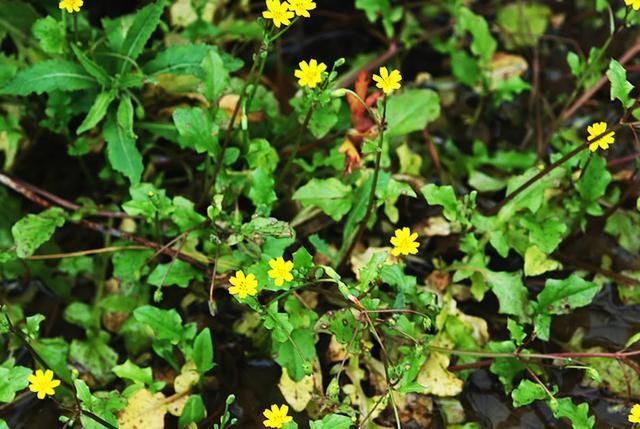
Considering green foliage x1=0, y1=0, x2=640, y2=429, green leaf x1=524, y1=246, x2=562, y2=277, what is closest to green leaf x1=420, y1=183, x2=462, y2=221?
green foliage x1=0, y1=0, x2=640, y2=429

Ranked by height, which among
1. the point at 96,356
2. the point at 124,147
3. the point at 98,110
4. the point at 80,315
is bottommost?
the point at 96,356

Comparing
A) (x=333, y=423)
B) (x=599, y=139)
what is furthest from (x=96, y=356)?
(x=599, y=139)

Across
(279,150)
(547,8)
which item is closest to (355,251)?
(279,150)

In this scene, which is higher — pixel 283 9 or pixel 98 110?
pixel 283 9

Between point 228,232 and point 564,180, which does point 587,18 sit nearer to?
point 564,180

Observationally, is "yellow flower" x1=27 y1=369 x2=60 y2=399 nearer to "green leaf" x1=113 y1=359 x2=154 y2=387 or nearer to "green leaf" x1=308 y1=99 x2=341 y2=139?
"green leaf" x1=113 y1=359 x2=154 y2=387

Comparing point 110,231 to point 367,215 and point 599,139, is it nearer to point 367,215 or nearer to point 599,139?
point 367,215
